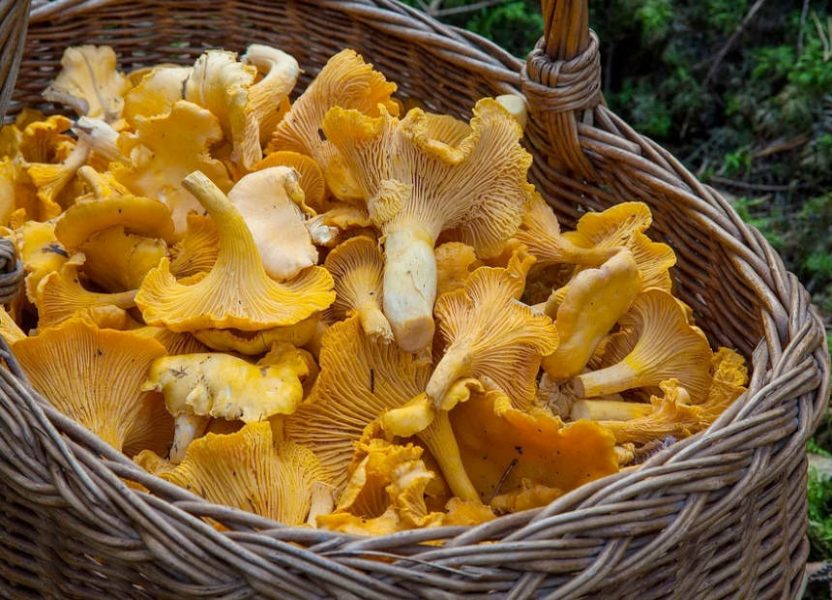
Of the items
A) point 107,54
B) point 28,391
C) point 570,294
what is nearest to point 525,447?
point 570,294

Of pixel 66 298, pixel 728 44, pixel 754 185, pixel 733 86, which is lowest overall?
pixel 754 185

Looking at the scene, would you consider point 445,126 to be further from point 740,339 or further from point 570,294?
point 740,339

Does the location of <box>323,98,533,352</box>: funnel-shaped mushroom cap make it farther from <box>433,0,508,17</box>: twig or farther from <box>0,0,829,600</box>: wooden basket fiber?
<box>433,0,508,17</box>: twig

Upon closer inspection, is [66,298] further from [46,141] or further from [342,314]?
[46,141]

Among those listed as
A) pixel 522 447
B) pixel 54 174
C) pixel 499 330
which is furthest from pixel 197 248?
pixel 522 447

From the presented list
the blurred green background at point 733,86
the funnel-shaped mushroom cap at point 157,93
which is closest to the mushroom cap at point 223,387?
the funnel-shaped mushroom cap at point 157,93

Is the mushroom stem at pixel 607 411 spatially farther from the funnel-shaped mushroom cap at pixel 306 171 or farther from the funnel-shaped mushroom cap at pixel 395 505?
the funnel-shaped mushroom cap at pixel 306 171

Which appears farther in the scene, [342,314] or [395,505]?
[342,314]
